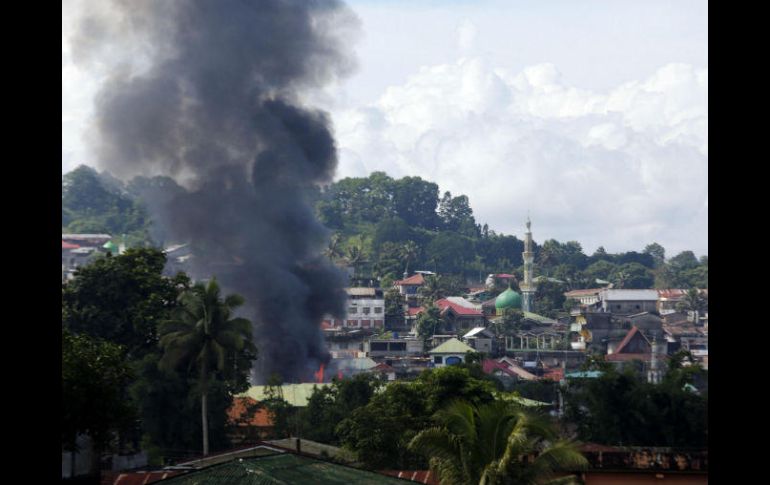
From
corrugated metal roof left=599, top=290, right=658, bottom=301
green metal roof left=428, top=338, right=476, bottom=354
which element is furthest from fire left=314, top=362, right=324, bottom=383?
corrugated metal roof left=599, top=290, right=658, bottom=301

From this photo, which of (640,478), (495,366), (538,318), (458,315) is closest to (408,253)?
(538,318)

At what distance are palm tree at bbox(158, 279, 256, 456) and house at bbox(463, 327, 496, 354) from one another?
143 ft

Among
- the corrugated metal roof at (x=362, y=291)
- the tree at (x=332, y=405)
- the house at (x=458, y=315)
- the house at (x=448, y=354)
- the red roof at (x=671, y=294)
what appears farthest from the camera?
the red roof at (x=671, y=294)

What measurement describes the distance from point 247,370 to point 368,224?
82215mm

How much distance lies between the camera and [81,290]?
38281 mm

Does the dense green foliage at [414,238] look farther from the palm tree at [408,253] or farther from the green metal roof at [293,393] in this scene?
the green metal roof at [293,393]

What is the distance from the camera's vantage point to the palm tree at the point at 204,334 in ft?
104

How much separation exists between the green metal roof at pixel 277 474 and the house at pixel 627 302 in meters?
72.5

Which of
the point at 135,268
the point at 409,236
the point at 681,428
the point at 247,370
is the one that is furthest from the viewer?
the point at 409,236

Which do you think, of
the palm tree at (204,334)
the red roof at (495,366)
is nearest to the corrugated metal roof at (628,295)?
the red roof at (495,366)
